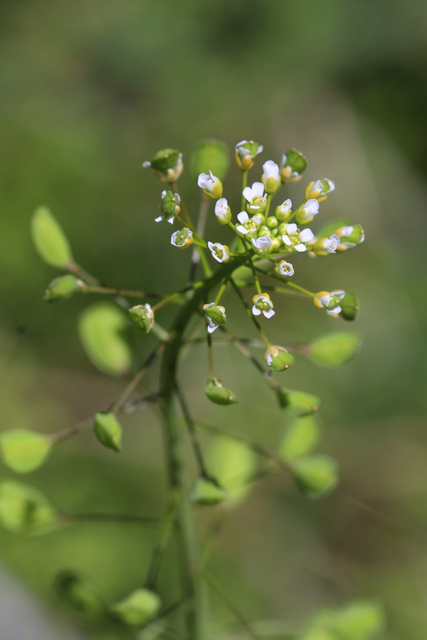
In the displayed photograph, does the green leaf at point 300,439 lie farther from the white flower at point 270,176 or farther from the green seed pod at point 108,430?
the white flower at point 270,176

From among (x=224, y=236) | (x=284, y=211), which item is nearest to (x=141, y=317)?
(x=284, y=211)

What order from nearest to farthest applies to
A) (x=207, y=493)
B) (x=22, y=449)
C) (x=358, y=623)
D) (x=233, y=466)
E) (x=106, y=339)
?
(x=207, y=493) < (x=22, y=449) < (x=106, y=339) < (x=358, y=623) < (x=233, y=466)

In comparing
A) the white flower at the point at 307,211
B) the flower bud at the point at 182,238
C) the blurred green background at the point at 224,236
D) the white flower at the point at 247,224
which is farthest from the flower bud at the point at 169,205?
the blurred green background at the point at 224,236

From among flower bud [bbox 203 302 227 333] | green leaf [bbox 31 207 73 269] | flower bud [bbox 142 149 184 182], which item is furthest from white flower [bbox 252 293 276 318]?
green leaf [bbox 31 207 73 269]

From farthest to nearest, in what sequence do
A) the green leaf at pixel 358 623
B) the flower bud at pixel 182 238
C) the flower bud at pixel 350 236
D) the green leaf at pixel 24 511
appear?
the green leaf at pixel 358 623
the green leaf at pixel 24 511
the flower bud at pixel 350 236
the flower bud at pixel 182 238

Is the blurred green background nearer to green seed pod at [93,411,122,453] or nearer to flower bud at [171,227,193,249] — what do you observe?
green seed pod at [93,411,122,453]

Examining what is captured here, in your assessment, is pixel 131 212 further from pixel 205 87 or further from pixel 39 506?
pixel 39 506

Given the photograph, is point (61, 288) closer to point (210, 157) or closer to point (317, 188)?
point (210, 157)
